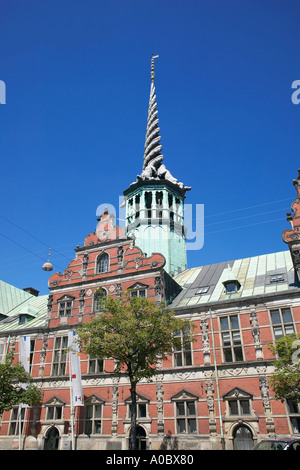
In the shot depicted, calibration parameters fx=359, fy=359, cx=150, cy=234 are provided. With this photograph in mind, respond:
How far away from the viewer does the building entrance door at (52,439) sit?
92.6 feet

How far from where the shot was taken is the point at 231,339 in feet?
86.0

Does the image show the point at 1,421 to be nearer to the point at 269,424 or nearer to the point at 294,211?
the point at 269,424

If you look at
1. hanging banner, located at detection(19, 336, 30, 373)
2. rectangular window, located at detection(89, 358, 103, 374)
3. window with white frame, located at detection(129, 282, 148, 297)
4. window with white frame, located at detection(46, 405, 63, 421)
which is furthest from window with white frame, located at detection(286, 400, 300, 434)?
hanging banner, located at detection(19, 336, 30, 373)

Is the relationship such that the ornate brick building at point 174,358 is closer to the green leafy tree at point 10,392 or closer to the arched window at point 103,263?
the arched window at point 103,263

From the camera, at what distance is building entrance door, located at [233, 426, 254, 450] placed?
23.1m

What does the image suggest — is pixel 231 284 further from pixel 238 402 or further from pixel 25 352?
pixel 25 352

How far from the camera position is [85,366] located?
29.8 meters

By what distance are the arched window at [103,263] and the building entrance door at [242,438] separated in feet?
55.6

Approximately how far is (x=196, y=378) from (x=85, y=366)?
959 centimetres

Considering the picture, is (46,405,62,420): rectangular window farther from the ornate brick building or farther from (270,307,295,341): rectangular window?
(270,307,295,341): rectangular window

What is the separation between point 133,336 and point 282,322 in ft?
36.8

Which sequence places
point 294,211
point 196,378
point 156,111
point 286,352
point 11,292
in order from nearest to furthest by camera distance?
point 286,352
point 196,378
point 294,211
point 11,292
point 156,111

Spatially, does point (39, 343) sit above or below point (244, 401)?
above
